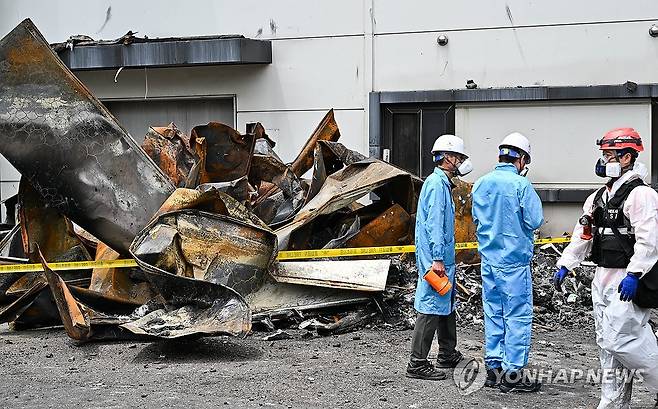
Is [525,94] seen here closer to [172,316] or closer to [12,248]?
[172,316]

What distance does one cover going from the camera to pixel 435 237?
6.44 meters

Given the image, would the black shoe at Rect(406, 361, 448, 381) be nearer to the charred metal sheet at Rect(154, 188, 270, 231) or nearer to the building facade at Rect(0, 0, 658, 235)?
the charred metal sheet at Rect(154, 188, 270, 231)

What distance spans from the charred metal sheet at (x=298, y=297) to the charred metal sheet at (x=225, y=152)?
6.19ft

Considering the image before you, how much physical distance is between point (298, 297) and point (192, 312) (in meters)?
1.14

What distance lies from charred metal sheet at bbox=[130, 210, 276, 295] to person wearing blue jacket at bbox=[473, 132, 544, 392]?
2297 millimetres

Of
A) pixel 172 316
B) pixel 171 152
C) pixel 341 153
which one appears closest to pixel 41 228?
pixel 171 152

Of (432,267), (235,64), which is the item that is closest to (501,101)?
(235,64)

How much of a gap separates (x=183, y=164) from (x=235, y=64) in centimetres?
306

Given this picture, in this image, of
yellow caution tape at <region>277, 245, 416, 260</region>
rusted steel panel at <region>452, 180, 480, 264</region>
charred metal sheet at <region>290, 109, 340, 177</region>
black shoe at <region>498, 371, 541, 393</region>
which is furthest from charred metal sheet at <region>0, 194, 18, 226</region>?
black shoe at <region>498, 371, 541, 393</region>

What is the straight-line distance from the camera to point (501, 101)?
1157 cm

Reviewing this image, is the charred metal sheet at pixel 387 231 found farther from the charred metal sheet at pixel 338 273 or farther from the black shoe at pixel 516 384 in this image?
the black shoe at pixel 516 384

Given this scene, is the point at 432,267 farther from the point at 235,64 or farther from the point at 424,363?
the point at 235,64

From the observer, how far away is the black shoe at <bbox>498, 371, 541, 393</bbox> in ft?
20.5

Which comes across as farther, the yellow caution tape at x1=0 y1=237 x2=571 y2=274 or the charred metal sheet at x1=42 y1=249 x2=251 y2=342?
the yellow caution tape at x1=0 y1=237 x2=571 y2=274
